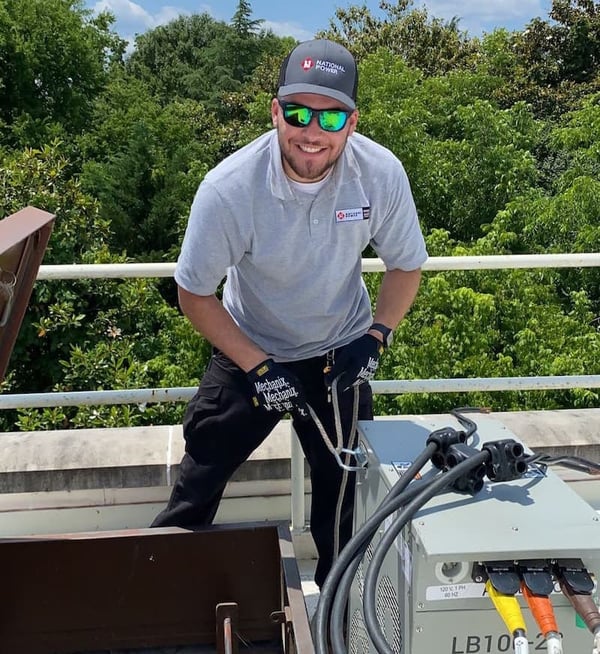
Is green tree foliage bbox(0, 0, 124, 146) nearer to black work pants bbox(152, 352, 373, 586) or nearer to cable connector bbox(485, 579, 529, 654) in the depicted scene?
black work pants bbox(152, 352, 373, 586)

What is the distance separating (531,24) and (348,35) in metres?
9.08

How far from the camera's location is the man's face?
6.26ft

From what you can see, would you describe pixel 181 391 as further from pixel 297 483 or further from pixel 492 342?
pixel 492 342

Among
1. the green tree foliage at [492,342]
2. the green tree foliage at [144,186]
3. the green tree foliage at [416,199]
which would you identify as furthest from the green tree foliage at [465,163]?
the green tree foliage at [144,186]

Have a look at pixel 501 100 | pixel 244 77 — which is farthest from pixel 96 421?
pixel 244 77

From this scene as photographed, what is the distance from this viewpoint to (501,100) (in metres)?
19.2

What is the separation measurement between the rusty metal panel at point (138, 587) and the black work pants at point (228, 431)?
7.4 inches

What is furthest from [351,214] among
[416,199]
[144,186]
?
[144,186]

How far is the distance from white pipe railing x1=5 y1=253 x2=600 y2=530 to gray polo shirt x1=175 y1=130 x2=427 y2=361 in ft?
1.25

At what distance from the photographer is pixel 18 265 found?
1.78 meters

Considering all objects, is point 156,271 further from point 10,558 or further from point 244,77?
point 244,77

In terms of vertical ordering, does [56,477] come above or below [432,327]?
above

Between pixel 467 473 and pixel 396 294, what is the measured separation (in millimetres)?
979

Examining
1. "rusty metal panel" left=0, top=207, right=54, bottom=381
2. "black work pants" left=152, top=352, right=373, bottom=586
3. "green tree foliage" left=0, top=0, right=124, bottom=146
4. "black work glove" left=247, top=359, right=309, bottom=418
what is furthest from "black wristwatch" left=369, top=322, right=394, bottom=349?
"green tree foliage" left=0, top=0, right=124, bottom=146
